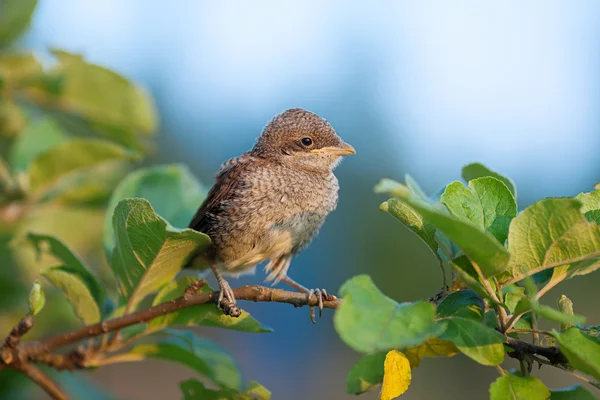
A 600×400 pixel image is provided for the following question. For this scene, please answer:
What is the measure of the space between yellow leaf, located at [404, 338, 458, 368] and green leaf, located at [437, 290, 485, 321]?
0.36ft

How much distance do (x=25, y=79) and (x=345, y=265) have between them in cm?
1428

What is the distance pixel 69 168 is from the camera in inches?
98.7

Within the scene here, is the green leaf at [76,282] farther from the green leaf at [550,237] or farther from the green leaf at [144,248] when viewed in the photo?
the green leaf at [550,237]

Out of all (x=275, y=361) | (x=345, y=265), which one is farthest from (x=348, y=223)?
(x=275, y=361)

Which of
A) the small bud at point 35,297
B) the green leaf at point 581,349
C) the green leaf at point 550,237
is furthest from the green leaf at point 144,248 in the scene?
the green leaf at point 581,349

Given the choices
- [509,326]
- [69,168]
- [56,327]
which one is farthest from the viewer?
[56,327]

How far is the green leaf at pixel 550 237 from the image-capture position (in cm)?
141

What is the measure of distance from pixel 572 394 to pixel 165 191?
1.53 m

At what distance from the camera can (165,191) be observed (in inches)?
94.3

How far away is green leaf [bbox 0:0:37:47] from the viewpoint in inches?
99.8

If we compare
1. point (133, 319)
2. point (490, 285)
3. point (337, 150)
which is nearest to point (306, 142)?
point (337, 150)

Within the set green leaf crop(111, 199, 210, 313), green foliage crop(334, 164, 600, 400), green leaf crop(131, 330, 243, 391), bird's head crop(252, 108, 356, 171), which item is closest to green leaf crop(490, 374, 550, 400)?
green foliage crop(334, 164, 600, 400)

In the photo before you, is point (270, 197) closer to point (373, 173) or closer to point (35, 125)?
point (35, 125)

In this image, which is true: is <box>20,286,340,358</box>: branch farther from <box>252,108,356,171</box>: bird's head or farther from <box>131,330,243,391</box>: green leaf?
<box>252,108,356,171</box>: bird's head
